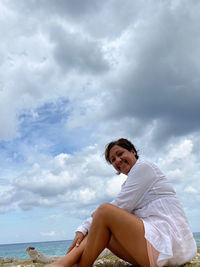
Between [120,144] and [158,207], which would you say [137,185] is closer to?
[158,207]

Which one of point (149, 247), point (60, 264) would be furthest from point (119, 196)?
point (60, 264)

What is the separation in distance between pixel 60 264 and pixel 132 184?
1408mm

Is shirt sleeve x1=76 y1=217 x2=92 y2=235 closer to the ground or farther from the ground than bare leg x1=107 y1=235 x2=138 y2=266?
farther from the ground

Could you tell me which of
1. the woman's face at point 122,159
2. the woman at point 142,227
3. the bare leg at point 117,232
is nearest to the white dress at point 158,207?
the woman at point 142,227

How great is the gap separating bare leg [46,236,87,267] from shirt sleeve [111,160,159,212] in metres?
0.79

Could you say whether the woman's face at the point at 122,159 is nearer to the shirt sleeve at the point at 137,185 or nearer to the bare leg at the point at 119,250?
the shirt sleeve at the point at 137,185

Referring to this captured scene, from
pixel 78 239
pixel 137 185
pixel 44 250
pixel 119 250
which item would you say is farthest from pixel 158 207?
pixel 44 250

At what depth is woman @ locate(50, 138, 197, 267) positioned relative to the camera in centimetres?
353

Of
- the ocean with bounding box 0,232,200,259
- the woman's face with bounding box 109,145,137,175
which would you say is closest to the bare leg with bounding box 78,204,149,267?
the woman's face with bounding box 109,145,137,175

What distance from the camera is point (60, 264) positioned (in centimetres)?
371

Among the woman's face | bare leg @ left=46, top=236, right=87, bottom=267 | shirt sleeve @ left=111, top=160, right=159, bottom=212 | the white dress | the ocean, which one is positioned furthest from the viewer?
the ocean

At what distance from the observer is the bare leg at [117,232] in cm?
354

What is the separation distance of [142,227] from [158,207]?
41cm

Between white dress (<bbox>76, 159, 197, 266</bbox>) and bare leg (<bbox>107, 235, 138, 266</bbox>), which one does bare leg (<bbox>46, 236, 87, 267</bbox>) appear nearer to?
bare leg (<bbox>107, 235, 138, 266</bbox>)
